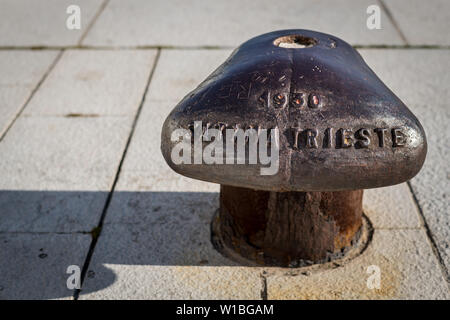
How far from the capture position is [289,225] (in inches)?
104

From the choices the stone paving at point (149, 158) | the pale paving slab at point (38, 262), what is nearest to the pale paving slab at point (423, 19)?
the stone paving at point (149, 158)

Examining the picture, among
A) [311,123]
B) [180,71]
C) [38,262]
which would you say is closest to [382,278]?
[311,123]

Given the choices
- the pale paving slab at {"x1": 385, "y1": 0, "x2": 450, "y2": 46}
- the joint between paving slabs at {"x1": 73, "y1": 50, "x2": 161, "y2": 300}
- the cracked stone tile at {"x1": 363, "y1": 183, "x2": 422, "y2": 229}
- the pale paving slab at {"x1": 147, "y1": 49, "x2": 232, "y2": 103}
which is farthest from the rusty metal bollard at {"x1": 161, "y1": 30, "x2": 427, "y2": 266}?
the pale paving slab at {"x1": 385, "y1": 0, "x2": 450, "y2": 46}

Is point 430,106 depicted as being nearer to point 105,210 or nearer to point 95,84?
point 105,210

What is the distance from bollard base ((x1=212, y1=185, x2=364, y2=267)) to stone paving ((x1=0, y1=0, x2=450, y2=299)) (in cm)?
9

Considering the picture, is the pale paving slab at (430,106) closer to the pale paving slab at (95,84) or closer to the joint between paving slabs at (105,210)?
the joint between paving slabs at (105,210)

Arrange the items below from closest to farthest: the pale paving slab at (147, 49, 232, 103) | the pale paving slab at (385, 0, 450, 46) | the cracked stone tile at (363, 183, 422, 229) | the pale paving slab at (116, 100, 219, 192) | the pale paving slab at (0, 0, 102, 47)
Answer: the cracked stone tile at (363, 183, 422, 229)
the pale paving slab at (116, 100, 219, 192)
the pale paving slab at (147, 49, 232, 103)
the pale paving slab at (385, 0, 450, 46)
the pale paving slab at (0, 0, 102, 47)

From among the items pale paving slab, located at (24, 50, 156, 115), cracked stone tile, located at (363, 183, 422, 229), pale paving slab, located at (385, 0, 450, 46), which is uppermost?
pale paving slab, located at (385, 0, 450, 46)

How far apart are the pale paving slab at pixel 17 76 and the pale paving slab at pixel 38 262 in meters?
1.31

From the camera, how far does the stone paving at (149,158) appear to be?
107 inches

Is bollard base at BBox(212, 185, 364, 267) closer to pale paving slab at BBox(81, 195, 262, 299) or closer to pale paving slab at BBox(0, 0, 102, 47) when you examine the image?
pale paving slab at BBox(81, 195, 262, 299)

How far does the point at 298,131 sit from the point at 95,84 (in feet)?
9.47

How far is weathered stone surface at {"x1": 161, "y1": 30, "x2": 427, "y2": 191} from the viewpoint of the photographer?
220 cm
